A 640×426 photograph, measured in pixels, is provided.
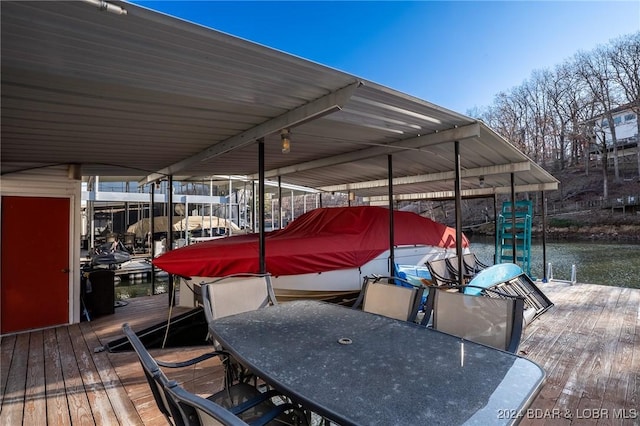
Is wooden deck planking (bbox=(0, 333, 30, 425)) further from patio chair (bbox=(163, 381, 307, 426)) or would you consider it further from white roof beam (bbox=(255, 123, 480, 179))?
white roof beam (bbox=(255, 123, 480, 179))

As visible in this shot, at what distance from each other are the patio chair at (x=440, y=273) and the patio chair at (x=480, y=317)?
288cm

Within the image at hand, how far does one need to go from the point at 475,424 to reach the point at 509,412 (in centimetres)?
16

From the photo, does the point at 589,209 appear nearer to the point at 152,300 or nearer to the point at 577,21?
the point at 577,21

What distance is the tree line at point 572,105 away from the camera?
1062 inches

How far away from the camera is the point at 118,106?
295cm

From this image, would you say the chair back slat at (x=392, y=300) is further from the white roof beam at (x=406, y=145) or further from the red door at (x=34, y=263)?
the red door at (x=34, y=263)

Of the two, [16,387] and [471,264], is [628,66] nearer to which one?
[471,264]

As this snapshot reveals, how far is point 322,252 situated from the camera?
16.9 feet

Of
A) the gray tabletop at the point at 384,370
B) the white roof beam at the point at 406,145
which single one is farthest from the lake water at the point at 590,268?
the gray tabletop at the point at 384,370

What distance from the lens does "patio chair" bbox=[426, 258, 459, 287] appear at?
18.2 ft

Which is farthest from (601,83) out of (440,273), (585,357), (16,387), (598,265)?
(16,387)

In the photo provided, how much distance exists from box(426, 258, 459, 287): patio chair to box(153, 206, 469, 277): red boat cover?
0.72 meters


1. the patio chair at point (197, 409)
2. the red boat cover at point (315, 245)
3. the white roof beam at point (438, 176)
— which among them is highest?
the white roof beam at point (438, 176)

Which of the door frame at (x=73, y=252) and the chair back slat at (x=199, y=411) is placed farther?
the door frame at (x=73, y=252)
